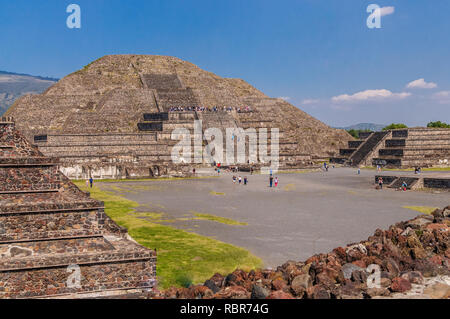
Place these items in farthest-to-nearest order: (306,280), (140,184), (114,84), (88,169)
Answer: (114,84)
(88,169)
(140,184)
(306,280)

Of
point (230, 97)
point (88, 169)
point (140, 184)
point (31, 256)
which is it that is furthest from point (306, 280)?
point (230, 97)

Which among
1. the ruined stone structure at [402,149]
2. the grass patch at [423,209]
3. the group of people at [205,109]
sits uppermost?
the group of people at [205,109]

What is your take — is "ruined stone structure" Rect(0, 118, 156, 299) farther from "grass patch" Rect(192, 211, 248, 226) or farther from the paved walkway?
"grass patch" Rect(192, 211, 248, 226)

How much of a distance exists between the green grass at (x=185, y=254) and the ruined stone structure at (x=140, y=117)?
2577 centimetres

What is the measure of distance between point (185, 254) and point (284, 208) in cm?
1094

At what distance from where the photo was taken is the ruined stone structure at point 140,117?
155ft

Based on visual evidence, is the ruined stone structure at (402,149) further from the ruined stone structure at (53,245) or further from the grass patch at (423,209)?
the ruined stone structure at (53,245)

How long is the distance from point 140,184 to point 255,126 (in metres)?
27.8

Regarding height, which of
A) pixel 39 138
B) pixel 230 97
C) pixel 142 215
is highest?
pixel 230 97

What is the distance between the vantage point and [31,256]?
11.2 m

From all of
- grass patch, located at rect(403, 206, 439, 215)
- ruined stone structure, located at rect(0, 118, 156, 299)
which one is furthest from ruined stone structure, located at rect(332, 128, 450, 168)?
ruined stone structure, located at rect(0, 118, 156, 299)

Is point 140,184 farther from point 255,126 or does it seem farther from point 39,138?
point 255,126

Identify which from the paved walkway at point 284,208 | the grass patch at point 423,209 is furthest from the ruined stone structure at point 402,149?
the grass patch at point 423,209

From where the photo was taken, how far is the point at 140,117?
62156 millimetres
